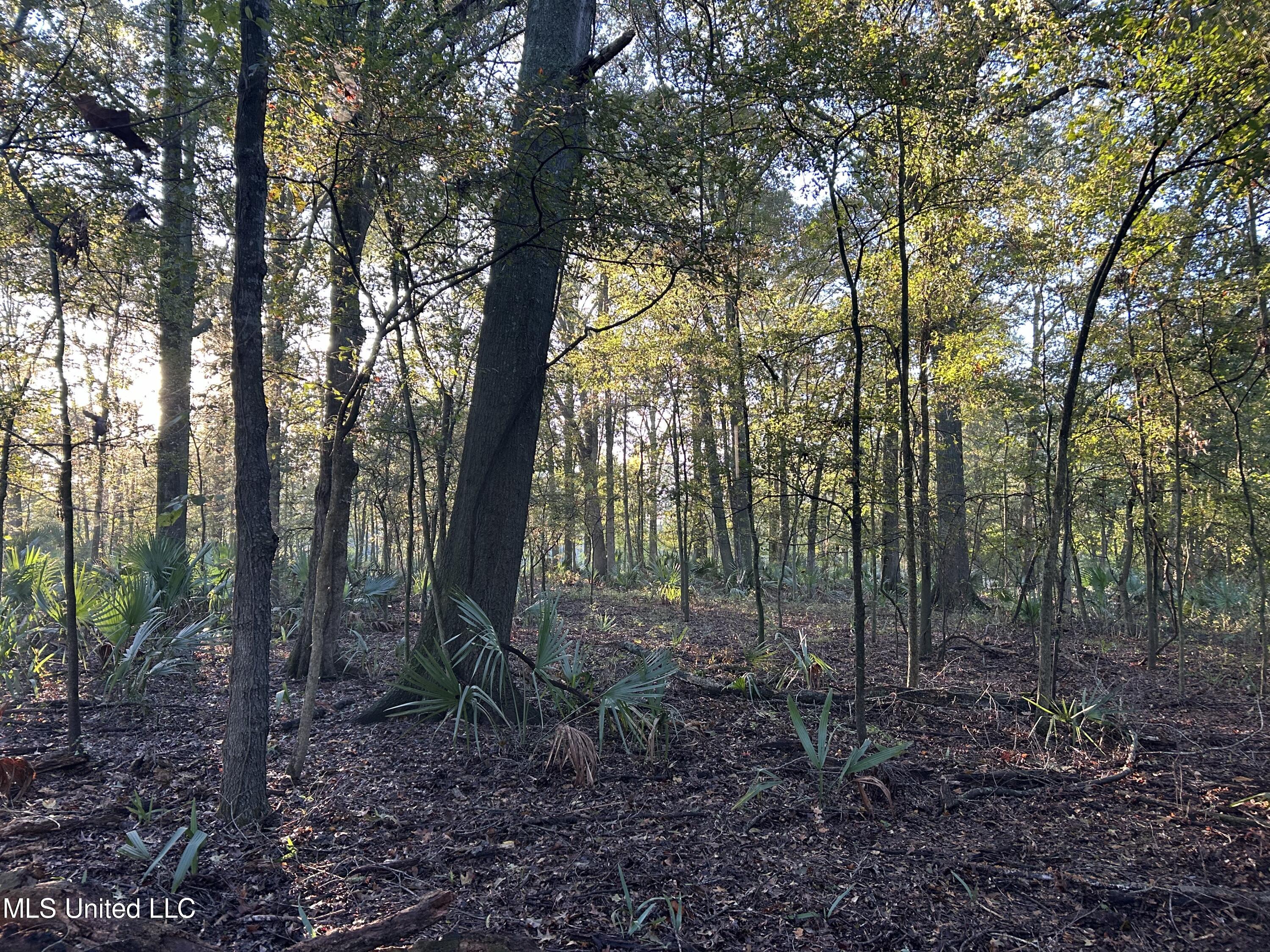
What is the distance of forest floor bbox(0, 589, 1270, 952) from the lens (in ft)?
9.46

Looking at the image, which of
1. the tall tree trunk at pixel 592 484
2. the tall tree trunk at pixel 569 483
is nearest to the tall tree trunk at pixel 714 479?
the tall tree trunk at pixel 592 484

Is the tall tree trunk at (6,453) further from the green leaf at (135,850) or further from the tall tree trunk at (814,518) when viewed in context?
the tall tree trunk at (814,518)

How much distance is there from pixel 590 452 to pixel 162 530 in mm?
10821

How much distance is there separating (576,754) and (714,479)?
274 inches

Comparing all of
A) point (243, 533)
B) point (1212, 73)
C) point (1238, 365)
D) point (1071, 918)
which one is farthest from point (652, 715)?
point (1238, 365)

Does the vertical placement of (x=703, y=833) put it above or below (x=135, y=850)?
below

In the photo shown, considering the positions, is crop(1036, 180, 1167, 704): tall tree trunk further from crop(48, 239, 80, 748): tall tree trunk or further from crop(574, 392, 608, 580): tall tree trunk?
crop(574, 392, 608, 580): tall tree trunk

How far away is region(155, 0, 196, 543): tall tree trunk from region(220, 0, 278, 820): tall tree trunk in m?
0.41

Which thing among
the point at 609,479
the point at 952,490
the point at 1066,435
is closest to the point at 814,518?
the point at 952,490

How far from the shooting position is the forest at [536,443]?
3184mm

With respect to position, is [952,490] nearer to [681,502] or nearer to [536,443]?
[681,502]

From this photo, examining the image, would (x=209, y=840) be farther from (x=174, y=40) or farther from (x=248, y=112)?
(x=174, y=40)

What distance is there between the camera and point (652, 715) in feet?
16.3

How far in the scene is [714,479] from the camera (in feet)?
35.5
